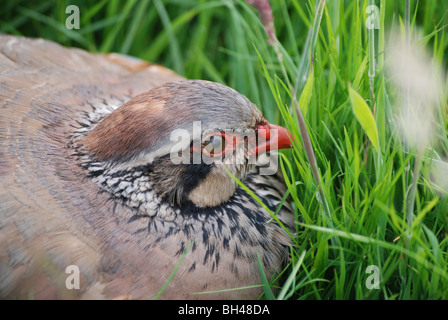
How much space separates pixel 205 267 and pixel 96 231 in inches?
20.3

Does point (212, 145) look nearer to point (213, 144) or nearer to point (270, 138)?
point (213, 144)

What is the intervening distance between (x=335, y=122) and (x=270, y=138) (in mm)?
394

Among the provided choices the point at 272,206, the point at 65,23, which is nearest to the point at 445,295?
the point at 272,206

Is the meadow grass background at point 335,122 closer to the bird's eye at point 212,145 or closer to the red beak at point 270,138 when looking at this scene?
the red beak at point 270,138

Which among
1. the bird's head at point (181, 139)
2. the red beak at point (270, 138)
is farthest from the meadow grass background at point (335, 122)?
the bird's head at point (181, 139)

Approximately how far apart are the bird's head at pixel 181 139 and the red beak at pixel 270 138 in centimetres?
5

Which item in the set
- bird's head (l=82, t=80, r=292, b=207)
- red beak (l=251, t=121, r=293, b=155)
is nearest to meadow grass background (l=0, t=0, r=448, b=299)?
red beak (l=251, t=121, r=293, b=155)

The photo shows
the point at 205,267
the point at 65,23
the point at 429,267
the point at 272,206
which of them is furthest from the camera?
the point at 65,23

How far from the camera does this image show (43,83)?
9.70 ft

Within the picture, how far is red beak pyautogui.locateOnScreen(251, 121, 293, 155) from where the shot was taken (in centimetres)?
264

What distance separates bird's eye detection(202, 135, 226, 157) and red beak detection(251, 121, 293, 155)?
25 centimetres

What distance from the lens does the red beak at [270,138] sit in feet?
8.67

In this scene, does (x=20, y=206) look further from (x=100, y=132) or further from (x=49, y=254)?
(x=100, y=132)

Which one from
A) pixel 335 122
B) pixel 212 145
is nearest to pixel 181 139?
pixel 212 145
